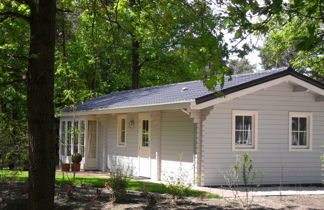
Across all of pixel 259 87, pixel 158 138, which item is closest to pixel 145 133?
pixel 158 138

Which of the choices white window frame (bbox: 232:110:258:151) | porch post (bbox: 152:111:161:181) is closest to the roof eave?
white window frame (bbox: 232:110:258:151)

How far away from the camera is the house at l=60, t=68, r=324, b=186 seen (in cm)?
1430

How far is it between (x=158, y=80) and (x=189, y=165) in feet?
60.6

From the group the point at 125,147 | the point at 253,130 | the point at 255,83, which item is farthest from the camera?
the point at 125,147

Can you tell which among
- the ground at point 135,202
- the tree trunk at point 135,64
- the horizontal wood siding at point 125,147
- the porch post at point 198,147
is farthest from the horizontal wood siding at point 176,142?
the tree trunk at point 135,64

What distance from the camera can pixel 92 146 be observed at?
21.8 m

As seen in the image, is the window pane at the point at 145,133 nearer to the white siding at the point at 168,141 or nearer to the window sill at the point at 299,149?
the white siding at the point at 168,141

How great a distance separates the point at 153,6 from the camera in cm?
947

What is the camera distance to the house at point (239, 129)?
46.9ft

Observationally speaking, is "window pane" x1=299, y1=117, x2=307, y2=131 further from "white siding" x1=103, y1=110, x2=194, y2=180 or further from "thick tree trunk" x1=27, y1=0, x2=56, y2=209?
"thick tree trunk" x1=27, y1=0, x2=56, y2=209

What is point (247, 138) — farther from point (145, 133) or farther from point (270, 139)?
point (145, 133)

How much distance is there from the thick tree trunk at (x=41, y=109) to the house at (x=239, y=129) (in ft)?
23.2

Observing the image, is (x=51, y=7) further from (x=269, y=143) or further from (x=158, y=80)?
(x=158, y=80)

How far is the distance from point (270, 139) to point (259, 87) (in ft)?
6.33
